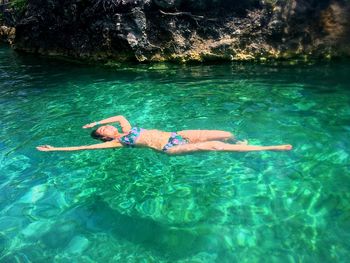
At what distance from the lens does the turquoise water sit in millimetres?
4992

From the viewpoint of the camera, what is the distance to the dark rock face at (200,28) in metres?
11.9

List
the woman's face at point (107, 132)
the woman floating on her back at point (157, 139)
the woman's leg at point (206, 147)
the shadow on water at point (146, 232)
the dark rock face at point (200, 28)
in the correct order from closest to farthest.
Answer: the shadow on water at point (146, 232) → the woman's leg at point (206, 147) → the woman floating on her back at point (157, 139) → the woman's face at point (107, 132) → the dark rock face at point (200, 28)

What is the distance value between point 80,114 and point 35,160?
2396mm

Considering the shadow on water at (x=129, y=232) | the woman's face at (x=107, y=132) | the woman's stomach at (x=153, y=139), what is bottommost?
the shadow on water at (x=129, y=232)

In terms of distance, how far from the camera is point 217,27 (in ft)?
43.1

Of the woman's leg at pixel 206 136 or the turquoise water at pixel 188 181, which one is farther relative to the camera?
the woman's leg at pixel 206 136

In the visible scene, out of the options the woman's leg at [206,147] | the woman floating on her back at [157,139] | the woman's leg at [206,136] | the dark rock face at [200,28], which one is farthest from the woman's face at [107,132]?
the dark rock face at [200,28]

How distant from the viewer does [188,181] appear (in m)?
6.31

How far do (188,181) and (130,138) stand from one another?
1487 mm

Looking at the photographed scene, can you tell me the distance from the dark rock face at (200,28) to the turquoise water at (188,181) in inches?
69.9

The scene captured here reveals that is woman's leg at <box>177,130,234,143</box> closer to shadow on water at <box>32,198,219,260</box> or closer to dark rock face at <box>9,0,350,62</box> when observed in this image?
shadow on water at <box>32,198,219,260</box>

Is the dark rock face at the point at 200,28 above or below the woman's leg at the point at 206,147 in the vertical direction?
above

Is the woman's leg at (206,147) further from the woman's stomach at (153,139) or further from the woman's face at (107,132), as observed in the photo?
the woman's face at (107,132)

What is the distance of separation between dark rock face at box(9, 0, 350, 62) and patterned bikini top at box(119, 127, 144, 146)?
669 cm
